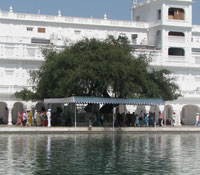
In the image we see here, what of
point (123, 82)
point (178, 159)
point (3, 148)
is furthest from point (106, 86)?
point (178, 159)

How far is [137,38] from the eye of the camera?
75.8 meters

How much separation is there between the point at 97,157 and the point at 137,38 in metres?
48.1

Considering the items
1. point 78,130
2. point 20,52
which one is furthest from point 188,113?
point 78,130

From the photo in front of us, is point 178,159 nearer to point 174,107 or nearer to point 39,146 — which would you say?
point 39,146

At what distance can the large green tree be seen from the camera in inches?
2005

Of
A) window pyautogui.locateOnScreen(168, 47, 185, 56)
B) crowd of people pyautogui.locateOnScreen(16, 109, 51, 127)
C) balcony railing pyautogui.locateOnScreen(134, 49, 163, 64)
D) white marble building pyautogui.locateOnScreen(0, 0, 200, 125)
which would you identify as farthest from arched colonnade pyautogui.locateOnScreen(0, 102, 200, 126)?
window pyautogui.locateOnScreen(168, 47, 185, 56)

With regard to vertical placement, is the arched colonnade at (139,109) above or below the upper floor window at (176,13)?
below

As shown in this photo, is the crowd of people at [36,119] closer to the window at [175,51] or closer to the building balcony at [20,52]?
the building balcony at [20,52]

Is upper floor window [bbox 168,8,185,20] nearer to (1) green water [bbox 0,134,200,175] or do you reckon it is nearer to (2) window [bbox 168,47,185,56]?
(2) window [bbox 168,47,185,56]

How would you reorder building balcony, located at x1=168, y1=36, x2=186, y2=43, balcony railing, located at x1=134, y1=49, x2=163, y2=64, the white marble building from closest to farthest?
the white marble building
balcony railing, located at x1=134, y1=49, x2=163, y2=64
building balcony, located at x1=168, y1=36, x2=186, y2=43

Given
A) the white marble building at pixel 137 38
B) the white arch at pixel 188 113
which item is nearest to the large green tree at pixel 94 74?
the white marble building at pixel 137 38

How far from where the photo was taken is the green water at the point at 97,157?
24.6 meters

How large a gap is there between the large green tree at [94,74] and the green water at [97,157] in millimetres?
12764

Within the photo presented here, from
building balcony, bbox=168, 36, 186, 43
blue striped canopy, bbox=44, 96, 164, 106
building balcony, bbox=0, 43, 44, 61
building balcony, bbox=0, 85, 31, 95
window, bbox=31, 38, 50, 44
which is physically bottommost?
blue striped canopy, bbox=44, 96, 164, 106
